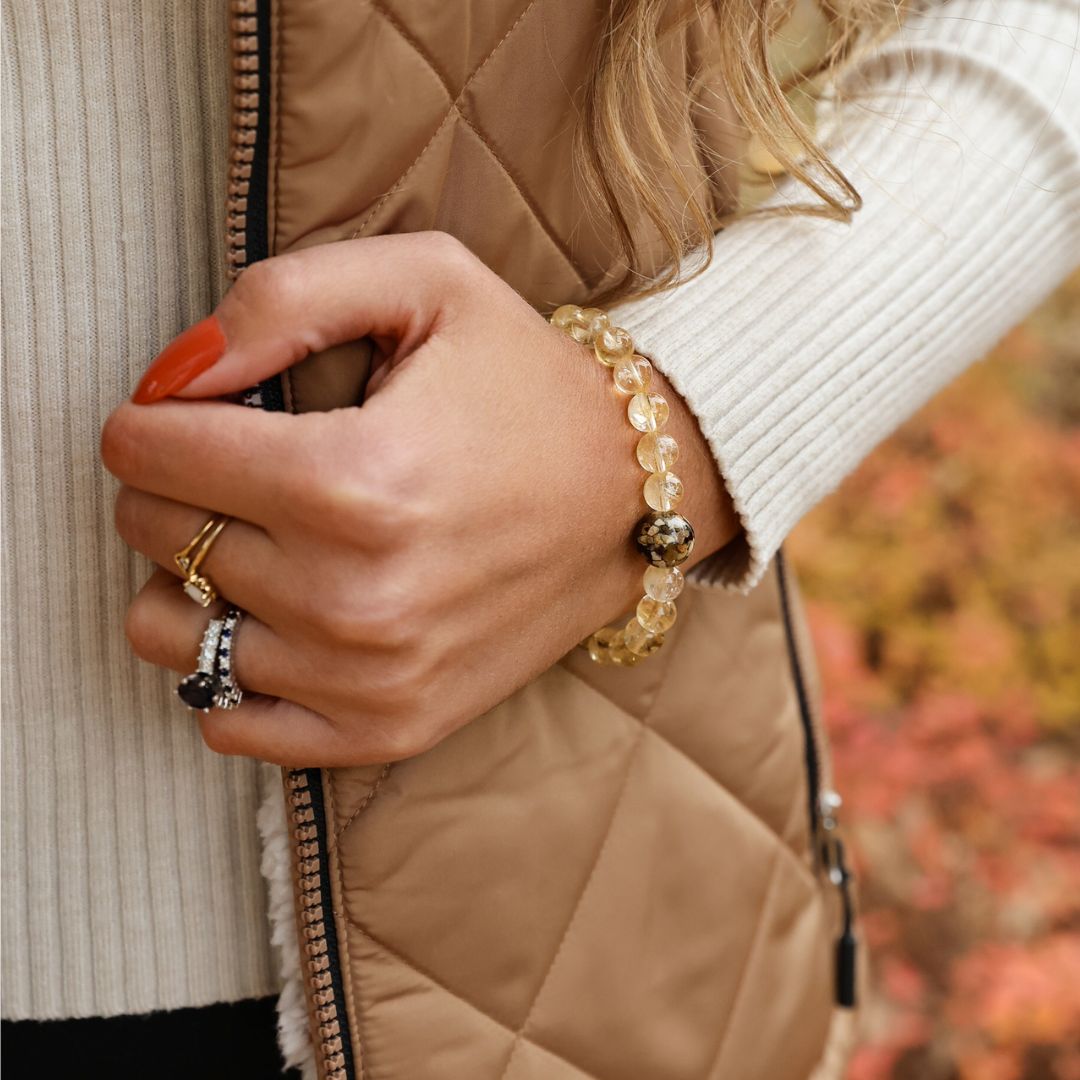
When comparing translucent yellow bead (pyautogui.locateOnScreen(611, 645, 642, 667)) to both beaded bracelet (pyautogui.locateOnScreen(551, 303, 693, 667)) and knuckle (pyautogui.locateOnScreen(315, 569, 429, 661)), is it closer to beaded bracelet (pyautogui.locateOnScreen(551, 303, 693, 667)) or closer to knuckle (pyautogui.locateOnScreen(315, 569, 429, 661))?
beaded bracelet (pyautogui.locateOnScreen(551, 303, 693, 667))

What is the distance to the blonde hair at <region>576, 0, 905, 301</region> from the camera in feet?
2.10

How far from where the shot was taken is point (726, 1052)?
902mm

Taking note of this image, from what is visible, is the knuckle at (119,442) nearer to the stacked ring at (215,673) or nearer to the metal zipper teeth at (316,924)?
the stacked ring at (215,673)

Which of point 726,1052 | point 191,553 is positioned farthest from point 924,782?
point 191,553

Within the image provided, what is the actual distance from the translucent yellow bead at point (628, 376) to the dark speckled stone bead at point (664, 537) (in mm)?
79

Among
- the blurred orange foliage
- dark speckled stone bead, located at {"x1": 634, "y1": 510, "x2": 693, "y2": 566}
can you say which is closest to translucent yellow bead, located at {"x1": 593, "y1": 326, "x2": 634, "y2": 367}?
dark speckled stone bead, located at {"x1": 634, "y1": 510, "x2": 693, "y2": 566}

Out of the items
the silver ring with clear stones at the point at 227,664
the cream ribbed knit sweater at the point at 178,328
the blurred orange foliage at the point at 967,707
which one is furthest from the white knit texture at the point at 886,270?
the blurred orange foliage at the point at 967,707

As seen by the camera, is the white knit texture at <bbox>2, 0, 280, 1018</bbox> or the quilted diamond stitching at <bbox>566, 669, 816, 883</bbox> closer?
the white knit texture at <bbox>2, 0, 280, 1018</bbox>

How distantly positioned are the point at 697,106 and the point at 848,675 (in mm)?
2082

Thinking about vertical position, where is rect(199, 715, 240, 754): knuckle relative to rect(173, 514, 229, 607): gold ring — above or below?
below

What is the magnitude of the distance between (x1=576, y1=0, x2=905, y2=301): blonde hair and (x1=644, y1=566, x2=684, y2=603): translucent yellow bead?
19 centimetres

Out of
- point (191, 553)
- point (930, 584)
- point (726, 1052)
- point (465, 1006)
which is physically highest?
point (191, 553)

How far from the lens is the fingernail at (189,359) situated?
0.56 m

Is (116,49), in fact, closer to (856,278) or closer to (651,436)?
(651,436)
